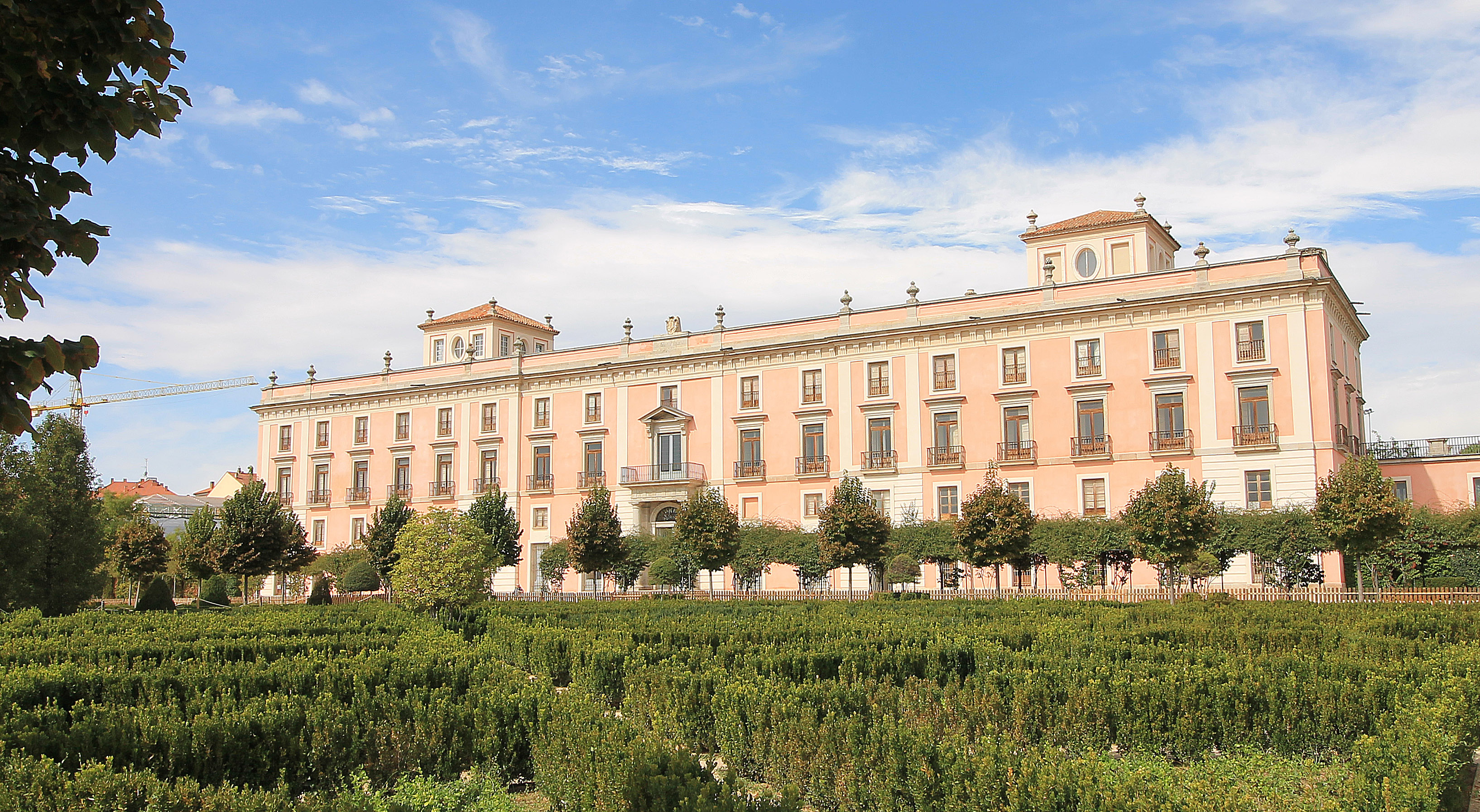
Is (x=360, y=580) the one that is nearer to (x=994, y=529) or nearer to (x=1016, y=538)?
(x=994, y=529)

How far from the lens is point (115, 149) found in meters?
4.40

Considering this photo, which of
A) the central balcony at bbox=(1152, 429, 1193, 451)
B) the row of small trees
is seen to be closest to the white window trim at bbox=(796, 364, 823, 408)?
the row of small trees

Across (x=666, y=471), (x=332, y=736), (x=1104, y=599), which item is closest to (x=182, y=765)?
(x=332, y=736)

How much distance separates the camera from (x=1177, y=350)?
37.7 m

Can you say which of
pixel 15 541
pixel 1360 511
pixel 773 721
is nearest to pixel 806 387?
pixel 1360 511

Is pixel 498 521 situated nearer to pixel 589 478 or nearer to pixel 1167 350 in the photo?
pixel 589 478

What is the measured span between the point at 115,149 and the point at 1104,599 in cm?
2621

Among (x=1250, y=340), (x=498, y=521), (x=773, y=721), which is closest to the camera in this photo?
(x=773, y=721)

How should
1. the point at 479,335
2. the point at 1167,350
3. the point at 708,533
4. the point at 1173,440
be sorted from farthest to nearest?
the point at 479,335, the point at 1167,350, the point at 708,533, the point at 1173,440

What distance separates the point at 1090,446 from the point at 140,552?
37541mm

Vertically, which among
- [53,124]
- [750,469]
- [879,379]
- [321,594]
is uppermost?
[879,379]

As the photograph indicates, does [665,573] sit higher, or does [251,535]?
[251,535]

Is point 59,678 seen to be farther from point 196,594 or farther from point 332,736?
point 196,594

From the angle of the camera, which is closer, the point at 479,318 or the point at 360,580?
the point at 360,580
